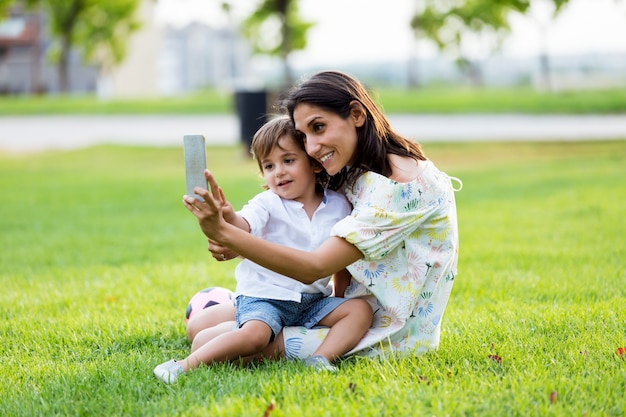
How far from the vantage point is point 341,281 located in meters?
3.28

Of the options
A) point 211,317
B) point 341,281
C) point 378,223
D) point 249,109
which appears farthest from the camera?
point 249,109

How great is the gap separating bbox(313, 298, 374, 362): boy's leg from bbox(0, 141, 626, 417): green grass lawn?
9cm

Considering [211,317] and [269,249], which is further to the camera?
[211,317]

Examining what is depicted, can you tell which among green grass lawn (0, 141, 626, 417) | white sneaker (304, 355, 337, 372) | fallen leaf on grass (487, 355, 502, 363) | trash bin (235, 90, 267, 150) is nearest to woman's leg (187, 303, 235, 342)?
green grass lawn (0, 141, 626, 417)

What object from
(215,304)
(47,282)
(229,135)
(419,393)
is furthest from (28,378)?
(229,135)

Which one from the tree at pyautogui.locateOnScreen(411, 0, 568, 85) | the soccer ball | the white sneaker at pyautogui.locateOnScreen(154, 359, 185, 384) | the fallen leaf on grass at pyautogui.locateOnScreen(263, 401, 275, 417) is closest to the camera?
the fallen leaf on grass at pyautogui.locateOnScreen(263, 401, 275, 417)

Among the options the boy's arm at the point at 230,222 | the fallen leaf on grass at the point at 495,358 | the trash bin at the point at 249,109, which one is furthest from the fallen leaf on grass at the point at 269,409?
the trash bin at the point at 249,109

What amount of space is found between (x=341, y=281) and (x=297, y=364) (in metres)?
0.43

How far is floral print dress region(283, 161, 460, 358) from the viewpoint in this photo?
2.97 meters

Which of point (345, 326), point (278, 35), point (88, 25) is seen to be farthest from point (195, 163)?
point (88, 25)

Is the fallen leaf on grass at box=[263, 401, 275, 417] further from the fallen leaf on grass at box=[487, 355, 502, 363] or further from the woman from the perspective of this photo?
the fallen leaf on grass at box=[487, 355, 502, 363]

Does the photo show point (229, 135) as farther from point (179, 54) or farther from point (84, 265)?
point (179, 54)

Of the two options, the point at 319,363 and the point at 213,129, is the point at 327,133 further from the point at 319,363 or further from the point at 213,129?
the point at 213,129

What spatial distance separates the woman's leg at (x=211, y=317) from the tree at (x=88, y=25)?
101 ft
